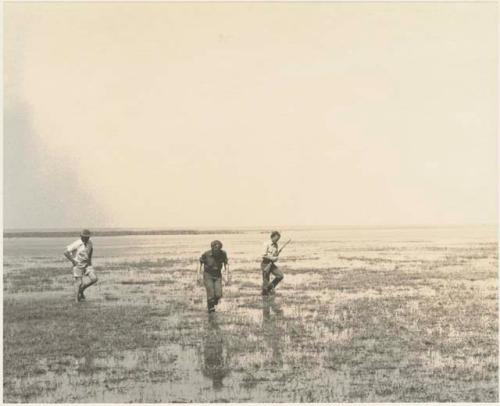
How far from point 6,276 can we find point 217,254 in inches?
503

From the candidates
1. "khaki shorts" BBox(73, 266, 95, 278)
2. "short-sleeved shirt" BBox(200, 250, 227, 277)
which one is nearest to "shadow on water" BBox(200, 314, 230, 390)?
"short-sleeved shirt" BBox(200, 250, 227, 277)

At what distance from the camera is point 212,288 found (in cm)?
1426

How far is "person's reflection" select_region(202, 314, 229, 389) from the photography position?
9.37 metres

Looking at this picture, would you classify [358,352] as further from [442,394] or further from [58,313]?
[58,313]

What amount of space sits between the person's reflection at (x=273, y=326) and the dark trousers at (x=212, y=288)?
1142 mm

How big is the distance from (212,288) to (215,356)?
3840 mm

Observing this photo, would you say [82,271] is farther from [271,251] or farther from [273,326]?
[273,326]

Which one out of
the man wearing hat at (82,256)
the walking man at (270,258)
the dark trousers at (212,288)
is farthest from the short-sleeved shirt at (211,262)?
the man wearing hat at (82,256)

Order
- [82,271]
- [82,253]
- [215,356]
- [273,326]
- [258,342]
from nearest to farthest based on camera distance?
[215,356] → [258,342] → [273,326] → [82,253] → [82,271]

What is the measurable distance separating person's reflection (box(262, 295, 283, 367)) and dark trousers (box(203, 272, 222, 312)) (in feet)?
3.75

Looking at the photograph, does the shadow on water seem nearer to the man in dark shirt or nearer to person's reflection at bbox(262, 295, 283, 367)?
person's reflection at bbox(262, 295, 283, 367)

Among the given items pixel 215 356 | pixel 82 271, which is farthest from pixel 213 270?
pixel 82 271

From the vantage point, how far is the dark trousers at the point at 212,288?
46.6ft

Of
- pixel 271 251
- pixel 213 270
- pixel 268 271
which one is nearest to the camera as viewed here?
pixel 213 270
